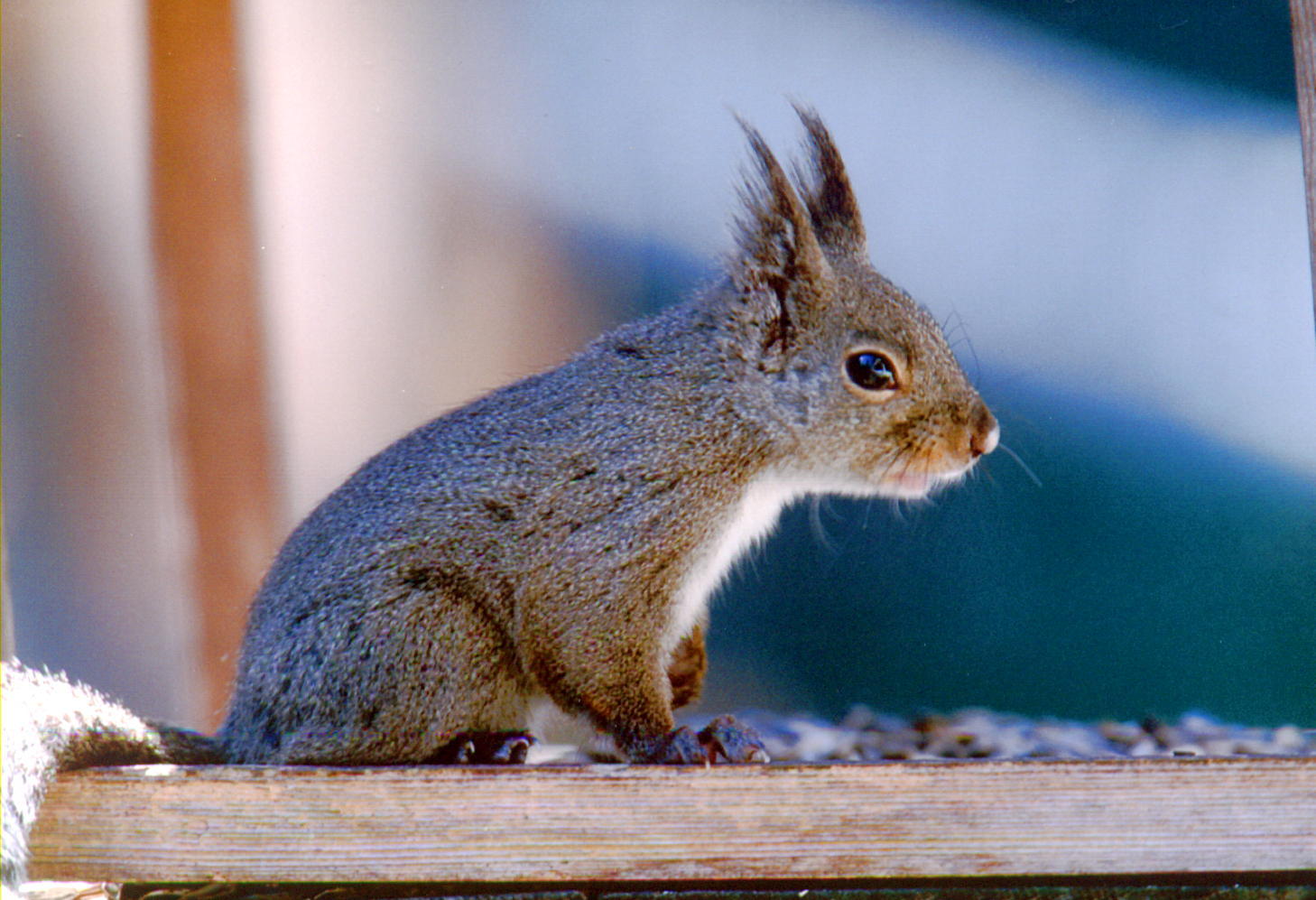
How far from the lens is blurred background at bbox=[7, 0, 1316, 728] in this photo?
271 centimetres

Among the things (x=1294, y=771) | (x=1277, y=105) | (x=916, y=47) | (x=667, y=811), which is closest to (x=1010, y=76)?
(x=916, y=47)

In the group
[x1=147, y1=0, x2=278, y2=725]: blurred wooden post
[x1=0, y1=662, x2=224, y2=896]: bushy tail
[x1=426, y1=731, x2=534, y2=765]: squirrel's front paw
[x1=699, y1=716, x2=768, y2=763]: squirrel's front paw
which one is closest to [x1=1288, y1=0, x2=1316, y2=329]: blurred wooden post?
[x1=699, y1=716, x2=768, y2=763]: squirrel's front paw

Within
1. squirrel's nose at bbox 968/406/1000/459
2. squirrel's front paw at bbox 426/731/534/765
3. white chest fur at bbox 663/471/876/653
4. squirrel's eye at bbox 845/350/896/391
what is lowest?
squirrel's front paw at bbox 426/731/534/765

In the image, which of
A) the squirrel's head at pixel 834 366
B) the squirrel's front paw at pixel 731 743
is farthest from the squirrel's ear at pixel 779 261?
the squirrel's front paw at pixel 731 743

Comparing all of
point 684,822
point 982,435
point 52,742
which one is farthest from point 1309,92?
point 52,742

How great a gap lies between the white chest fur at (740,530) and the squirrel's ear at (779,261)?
26cm

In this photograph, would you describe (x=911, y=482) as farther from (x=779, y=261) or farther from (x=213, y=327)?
(x=213, y=327)

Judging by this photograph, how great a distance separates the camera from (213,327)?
274 centimetres

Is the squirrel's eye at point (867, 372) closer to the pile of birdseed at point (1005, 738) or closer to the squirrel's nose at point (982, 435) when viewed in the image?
the squirrel's nose at point (982, 435)

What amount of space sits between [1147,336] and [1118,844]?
160cm

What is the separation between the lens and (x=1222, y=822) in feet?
5.37

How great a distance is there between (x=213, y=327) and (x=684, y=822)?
1788 mm

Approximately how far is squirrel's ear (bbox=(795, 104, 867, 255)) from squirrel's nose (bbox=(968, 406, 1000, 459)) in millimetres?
416

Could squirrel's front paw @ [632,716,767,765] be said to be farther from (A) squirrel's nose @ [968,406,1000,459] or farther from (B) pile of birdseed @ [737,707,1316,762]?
(A) squirrel's nose @ [968,406,1000,459]
